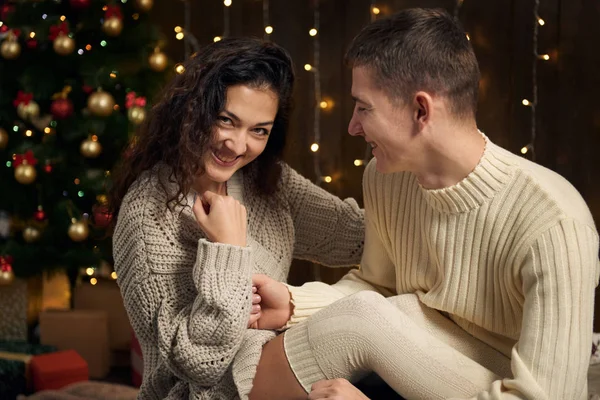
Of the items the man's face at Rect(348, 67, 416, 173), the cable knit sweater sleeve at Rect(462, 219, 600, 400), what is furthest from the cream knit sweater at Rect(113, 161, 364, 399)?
the cable knit sweater sleeve at Rect(462, 219, 600, 400)

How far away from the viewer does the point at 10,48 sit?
3.09 m

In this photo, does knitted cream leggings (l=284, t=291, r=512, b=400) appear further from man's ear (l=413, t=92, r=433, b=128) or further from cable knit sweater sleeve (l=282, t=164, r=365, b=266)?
cable knit sweater sleeve (l=282, t=164, r=365, b=266)

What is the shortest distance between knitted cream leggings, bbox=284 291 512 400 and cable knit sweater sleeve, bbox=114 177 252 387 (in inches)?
5.9

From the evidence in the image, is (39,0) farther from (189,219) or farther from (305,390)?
(305,390)

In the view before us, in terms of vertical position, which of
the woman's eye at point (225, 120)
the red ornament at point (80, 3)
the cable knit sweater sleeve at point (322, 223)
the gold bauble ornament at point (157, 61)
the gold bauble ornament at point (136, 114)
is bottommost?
the cable knit sweater sleeve at point (322, 223)

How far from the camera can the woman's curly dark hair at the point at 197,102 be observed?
1.78 meters

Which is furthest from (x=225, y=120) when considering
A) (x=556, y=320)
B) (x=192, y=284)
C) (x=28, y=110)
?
(x=28, y=110)

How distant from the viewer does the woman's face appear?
179 cm

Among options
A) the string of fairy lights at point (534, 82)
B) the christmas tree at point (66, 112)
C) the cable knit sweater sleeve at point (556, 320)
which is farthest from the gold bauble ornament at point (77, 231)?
the cable knit sweater sleeve at point (556, 320)

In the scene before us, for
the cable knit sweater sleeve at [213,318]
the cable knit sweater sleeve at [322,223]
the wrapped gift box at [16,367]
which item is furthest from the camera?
the wrapped gift box at [16,367]

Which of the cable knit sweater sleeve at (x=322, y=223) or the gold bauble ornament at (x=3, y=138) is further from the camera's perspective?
the gold bauble ornament at (x=3, y=138)

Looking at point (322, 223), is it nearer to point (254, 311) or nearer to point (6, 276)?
point (254, 311)

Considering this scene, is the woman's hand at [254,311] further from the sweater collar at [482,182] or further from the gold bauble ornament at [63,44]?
the gold bauble ornament at [63,44]

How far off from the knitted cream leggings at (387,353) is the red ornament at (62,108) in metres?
Answer: 1.85
